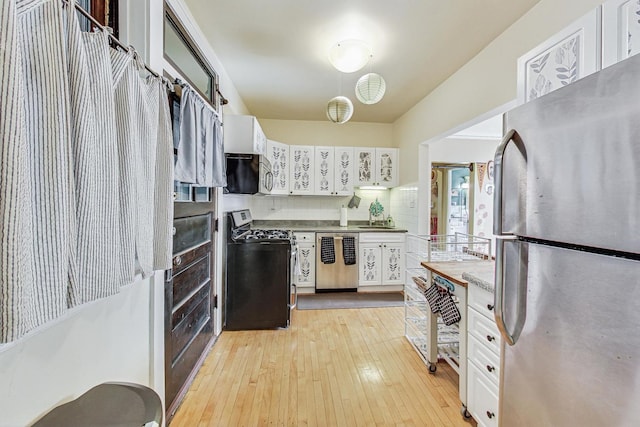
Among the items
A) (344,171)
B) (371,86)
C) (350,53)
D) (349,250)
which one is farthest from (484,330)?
(344,171)

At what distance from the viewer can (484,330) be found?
1.46 metres

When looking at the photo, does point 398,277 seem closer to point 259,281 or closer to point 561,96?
point 259,281

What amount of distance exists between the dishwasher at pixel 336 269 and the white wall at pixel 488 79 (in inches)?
53.6

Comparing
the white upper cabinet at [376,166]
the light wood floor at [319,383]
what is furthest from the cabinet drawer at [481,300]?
the white upper cabinet at [376,166]

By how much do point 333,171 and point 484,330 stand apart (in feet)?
10.3

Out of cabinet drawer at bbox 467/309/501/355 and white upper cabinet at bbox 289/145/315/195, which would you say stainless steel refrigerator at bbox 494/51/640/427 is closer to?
cabinet drawer at bbox 467/309/501/355

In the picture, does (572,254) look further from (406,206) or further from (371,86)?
(406,206)

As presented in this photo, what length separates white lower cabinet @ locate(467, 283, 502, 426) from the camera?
1372 millimetres

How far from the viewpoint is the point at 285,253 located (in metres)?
2.84

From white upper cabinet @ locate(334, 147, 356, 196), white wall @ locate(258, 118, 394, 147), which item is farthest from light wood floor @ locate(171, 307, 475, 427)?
white wall @ locate(258, 118, 394, 147)

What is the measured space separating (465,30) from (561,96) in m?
1.66

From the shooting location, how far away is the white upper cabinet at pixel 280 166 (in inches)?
157

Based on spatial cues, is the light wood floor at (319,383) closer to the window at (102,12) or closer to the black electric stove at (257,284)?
the black electric stove at (257,284)

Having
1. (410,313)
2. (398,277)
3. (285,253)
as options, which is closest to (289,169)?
(285,253)
